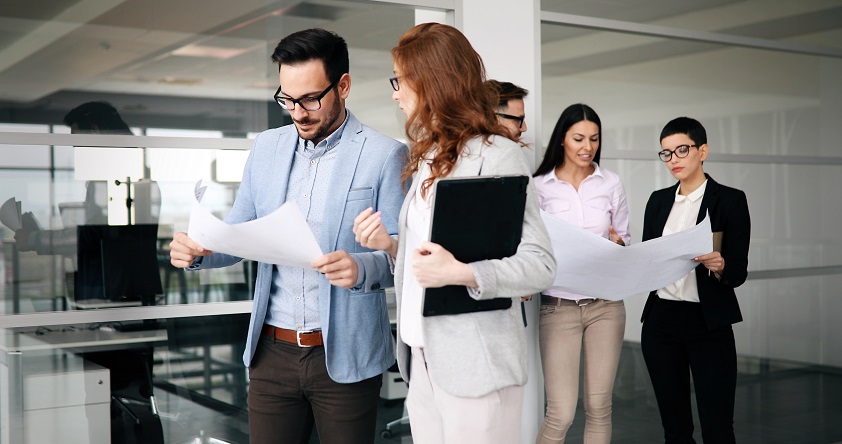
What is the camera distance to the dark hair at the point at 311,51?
2.11m

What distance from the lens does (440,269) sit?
1.71 metres

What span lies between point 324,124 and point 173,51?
109 cm

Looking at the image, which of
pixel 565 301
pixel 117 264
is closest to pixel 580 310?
pixel 565 301

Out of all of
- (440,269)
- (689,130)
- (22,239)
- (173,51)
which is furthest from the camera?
(689,130)

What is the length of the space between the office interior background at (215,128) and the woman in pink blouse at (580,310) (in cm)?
27

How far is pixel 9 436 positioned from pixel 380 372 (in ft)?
4.67

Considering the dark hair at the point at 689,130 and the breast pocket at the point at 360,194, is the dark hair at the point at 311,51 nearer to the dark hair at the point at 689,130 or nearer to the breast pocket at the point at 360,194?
the breast pocket at the point at 360,194

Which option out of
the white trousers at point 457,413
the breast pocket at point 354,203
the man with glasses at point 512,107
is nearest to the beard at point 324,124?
the breast pocket at point 354,203

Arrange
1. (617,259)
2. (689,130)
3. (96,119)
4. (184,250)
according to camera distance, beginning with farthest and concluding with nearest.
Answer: (689,130), (96,119), (617,259), (184,250)

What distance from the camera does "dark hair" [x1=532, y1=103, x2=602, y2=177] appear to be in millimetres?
3350

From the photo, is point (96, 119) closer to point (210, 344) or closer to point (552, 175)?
point (210, 344)

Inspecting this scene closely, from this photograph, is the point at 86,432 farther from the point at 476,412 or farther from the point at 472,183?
the point at 472,183

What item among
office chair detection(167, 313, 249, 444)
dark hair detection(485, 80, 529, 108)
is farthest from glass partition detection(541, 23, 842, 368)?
office chair detection(167, 313, 249, 444)

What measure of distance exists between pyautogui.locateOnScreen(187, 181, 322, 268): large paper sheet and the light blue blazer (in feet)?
0.63
